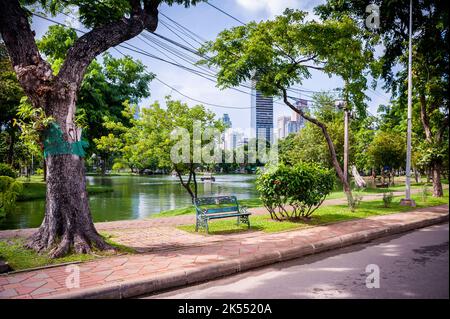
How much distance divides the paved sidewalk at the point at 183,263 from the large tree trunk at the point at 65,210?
35.6 inches

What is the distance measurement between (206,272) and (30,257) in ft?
10.9

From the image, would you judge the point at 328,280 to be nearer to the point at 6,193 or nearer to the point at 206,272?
the point at 206,272

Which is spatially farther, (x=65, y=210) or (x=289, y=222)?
(x=289, y=222)

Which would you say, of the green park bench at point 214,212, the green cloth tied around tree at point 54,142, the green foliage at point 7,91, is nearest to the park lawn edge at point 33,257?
the green cloth tied around tree at point 54,142

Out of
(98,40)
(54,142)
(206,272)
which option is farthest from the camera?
(98,40)

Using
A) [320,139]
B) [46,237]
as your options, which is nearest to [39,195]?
[46,237]

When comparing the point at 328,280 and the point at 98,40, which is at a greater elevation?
the point at 98,40

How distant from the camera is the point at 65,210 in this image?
618 centimetres

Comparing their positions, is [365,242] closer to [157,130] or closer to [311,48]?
[311,48]

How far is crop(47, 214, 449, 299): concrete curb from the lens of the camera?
4.24 m

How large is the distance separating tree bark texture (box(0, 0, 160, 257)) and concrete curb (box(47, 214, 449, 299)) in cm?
196

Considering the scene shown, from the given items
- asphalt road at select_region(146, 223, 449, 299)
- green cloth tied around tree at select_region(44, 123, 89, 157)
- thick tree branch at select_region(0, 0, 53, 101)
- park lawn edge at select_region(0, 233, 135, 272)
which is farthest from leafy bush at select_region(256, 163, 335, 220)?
thick tree branch at select_region(0, 0, 53, 101)

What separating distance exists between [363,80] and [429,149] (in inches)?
236

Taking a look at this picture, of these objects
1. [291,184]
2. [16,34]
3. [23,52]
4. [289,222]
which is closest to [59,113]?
[23,52]
